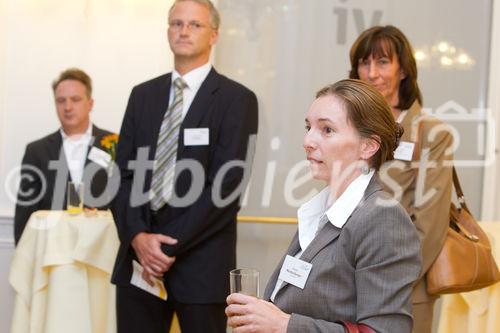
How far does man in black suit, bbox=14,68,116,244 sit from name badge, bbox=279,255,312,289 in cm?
256

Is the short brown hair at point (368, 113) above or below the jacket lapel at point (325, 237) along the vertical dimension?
above

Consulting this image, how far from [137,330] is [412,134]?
4.87 ft

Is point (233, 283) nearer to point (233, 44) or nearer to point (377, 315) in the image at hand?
point (377, 315)

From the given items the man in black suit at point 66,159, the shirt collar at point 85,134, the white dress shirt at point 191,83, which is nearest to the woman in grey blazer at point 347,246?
the white dress shirt at point 191,83

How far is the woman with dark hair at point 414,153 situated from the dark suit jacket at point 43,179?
1.94 meters

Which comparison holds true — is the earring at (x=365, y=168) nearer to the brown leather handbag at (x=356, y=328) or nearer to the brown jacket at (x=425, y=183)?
the brown leather handbag at (x=356, y=328)

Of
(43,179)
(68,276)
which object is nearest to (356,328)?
(68,276)

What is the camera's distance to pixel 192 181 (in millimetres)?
3268

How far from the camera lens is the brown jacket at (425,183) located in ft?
9.04

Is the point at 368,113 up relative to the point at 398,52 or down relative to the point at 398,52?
down

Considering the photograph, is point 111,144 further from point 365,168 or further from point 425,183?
point 365,168

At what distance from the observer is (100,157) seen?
446 cm

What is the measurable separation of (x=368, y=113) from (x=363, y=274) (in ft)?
1.30

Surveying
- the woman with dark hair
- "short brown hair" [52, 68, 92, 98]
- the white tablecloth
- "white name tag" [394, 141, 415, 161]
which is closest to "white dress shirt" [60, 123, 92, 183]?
"short brown hair" [52, 68, 92, 98]
